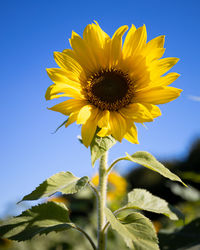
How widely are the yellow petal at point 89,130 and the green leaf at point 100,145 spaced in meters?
0.02

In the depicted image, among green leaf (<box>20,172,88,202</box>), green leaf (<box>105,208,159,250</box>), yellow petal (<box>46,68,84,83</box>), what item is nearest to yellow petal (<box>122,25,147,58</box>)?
yellow petal (<box>46,68,84,83</box>)

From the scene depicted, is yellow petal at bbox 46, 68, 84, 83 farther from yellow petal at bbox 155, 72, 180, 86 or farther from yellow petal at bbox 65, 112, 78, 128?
yellow petal at bbox 155, 72, 180, 86

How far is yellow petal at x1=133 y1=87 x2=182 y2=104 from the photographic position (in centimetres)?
152

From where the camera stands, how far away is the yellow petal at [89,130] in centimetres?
144

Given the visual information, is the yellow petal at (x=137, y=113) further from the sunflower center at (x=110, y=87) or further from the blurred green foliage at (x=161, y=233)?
the blurred green foliage at (x=161, y=233)

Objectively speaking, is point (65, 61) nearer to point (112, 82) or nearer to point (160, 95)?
point (112, 82)

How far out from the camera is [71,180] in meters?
1.51

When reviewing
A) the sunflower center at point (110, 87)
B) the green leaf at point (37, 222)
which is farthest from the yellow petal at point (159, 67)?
the green leaf at point (37, 222)

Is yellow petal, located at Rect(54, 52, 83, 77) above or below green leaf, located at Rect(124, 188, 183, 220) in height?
above

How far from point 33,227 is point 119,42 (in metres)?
1.06

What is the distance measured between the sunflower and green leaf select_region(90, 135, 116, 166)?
3 cm

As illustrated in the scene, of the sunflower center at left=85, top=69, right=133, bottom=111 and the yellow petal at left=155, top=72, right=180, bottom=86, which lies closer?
the yellow petal at left=155, top=72, right=180, bottom=86

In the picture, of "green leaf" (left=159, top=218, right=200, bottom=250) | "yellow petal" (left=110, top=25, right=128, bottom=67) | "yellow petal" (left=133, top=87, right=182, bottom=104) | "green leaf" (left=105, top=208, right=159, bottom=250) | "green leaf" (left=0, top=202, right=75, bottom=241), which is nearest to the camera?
"green leaf" (left=105, top=208, right=159, bottom=250)

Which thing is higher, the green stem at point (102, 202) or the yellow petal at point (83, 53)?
the yellow petal at point (83, 53)
